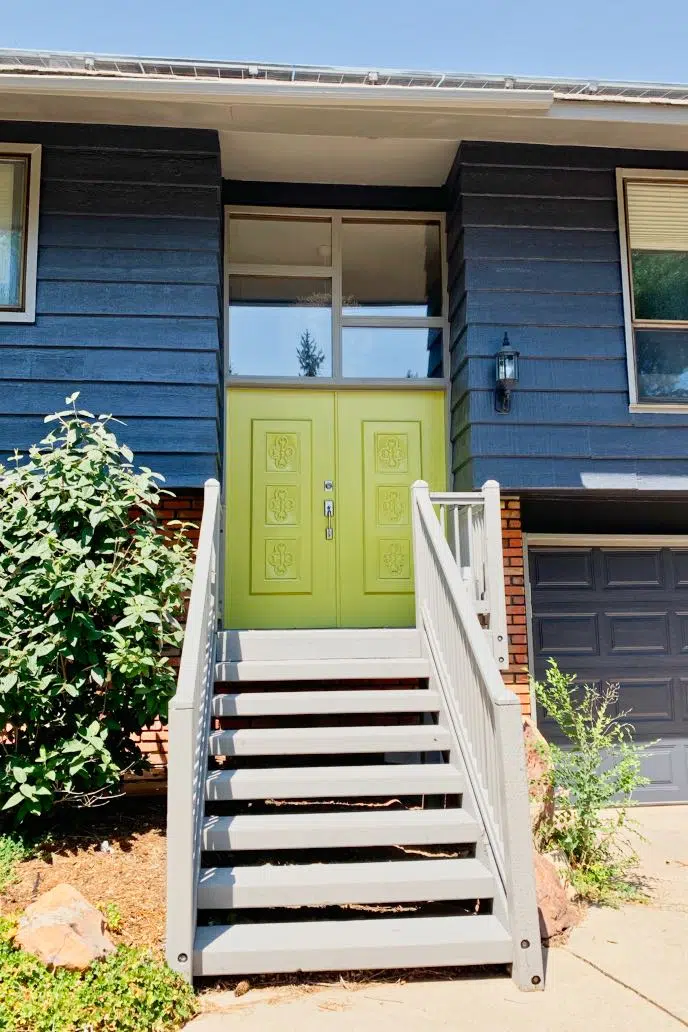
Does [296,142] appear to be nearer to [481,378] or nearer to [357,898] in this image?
[481,378]

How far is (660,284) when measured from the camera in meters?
5.52

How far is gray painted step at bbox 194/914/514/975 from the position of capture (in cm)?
284

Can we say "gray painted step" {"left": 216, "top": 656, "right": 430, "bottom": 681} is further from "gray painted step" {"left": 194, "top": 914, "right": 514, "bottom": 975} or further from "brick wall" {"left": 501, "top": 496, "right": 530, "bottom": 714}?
"gray painted step" {"left": 194, "top": 914, "right": 514, "bottom": 975}

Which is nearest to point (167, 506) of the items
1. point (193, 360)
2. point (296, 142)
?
point (193, 360)

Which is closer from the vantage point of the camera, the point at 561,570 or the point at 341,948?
the point at 341,948

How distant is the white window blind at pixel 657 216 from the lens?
5.51m

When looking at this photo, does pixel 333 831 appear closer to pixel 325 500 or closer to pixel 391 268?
pixel 325 500

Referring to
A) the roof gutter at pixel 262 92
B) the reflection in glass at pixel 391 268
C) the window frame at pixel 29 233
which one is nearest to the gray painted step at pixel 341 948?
the window frame at pixel 29 233

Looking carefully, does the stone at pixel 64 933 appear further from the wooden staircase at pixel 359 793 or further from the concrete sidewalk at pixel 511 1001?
the concrete sidewalk at pixel 511 1001

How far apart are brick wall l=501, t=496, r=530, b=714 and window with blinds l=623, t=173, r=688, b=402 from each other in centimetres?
124

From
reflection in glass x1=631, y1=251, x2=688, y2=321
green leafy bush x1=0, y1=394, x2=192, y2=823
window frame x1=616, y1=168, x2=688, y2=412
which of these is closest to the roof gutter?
window frame x1=616, y1=168, x2=688, y2=412

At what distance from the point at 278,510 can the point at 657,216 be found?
3332 millimetres

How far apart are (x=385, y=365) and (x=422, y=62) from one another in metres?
2.00

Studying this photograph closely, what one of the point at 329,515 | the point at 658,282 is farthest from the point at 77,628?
the point at 658,282
